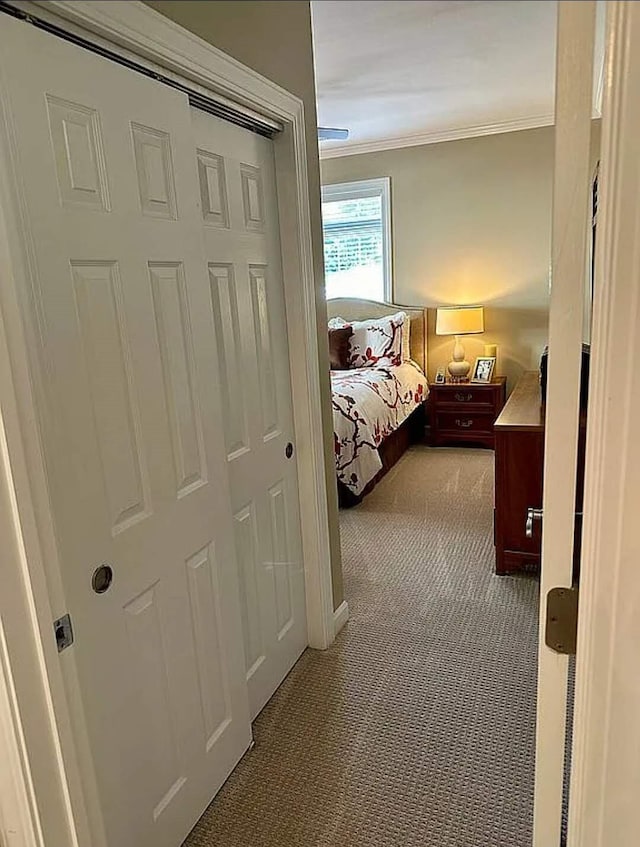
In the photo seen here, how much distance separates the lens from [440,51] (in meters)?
0.58

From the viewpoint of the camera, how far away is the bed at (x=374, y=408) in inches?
141

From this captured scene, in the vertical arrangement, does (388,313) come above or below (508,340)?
above

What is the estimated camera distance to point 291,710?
1953 mm

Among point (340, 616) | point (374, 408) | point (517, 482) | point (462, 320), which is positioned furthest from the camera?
point (462, 320)

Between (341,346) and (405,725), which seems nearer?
(405,725)

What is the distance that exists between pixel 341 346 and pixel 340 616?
8.95ft

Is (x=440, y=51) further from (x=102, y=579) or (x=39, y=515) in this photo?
(x=102, y=579)

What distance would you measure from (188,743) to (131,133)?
139 cm

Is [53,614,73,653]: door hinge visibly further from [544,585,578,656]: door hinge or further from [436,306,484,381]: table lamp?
[436,306,484,381]: table lamp

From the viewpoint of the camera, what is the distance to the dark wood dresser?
2537 mm

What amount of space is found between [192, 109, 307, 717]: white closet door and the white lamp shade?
277 cm

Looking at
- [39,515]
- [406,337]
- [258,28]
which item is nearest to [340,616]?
[39,515]

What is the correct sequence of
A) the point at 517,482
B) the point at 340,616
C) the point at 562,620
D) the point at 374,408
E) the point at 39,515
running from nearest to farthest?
the point at 562,620 < the point at 39,515 < the point at 340,616 < the point at 517,482 < the point at 374,408

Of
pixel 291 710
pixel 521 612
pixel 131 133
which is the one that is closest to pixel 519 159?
pixel 521 612
